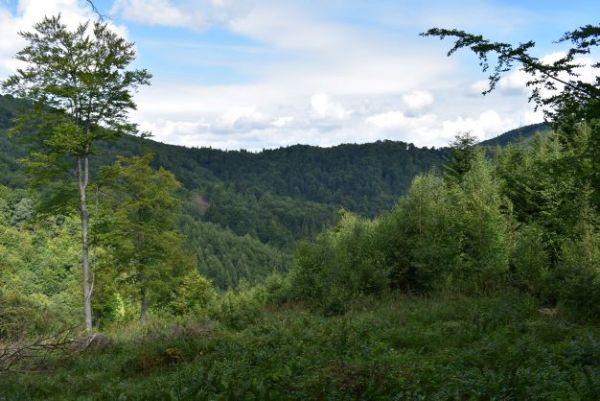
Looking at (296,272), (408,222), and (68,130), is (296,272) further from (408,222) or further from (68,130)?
(68,130)

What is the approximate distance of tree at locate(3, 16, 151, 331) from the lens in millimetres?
17469

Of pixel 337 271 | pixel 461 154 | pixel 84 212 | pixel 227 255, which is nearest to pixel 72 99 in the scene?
pixel 84 212

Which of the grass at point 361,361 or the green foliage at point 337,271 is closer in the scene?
the grass at point 361,361

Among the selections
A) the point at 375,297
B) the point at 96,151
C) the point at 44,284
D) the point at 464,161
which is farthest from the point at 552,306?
the point at 44,284

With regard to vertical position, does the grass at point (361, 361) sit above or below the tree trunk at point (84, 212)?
below

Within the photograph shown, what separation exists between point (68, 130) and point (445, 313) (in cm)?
1397

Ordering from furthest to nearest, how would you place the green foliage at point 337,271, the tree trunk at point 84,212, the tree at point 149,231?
the tree at point 149,231 < the tree trunk at point 84,212 < the green foliage at point 337,271

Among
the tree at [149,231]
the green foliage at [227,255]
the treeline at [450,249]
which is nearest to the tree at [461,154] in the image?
the treeline at [450,249]

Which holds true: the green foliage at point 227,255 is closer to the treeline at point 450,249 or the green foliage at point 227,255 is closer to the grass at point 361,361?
the treeline at point 450,249

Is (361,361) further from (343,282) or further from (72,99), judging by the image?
(72,99)

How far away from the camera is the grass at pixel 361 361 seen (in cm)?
681

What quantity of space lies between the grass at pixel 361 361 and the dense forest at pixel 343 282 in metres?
0.05

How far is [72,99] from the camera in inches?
713

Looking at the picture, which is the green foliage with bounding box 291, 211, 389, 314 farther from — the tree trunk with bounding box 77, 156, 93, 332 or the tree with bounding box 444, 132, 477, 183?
the tree with bounding box 444, 132, 477, 183
